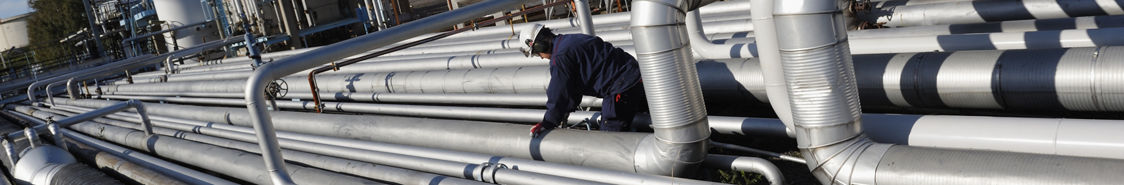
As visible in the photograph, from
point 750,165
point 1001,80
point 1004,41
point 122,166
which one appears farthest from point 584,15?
point 122,166

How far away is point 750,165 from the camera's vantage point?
137 inches

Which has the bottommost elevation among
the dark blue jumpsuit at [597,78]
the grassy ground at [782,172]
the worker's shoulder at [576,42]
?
the grassy ground at [782,172]

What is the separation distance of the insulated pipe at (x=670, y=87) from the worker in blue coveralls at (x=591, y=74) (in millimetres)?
906

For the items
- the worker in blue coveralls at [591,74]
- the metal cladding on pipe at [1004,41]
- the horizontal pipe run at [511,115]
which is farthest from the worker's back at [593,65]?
the metal cladding on pipe at [1004,41]

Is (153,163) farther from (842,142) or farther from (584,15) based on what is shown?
(842,142)

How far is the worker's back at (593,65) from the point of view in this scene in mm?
4535

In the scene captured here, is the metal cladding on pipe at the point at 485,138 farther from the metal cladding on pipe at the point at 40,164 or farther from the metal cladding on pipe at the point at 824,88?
the metal cladding on pipe at the point at 40,164

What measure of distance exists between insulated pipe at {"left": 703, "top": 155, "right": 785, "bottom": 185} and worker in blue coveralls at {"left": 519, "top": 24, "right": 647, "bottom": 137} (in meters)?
0.92

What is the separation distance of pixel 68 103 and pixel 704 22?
1118 cm

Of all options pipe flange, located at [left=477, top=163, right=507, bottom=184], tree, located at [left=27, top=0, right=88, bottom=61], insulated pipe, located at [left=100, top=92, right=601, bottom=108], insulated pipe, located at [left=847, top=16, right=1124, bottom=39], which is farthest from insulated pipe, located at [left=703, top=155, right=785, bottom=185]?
tree, located at [left=27, top=0, right=88, bottom=61]

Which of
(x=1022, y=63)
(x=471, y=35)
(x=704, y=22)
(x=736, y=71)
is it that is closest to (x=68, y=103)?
(x=471, y=35)

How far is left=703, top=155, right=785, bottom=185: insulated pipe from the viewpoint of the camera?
3.36m

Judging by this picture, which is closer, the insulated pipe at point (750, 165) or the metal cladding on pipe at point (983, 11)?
the insulated pipe at point (750, 165)

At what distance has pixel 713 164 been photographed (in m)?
3.73
